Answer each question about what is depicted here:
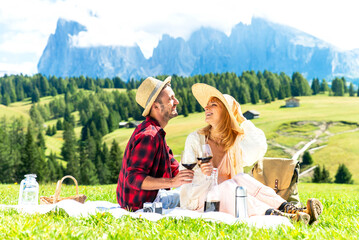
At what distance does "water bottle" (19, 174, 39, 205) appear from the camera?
277 inches

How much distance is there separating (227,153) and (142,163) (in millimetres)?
1502

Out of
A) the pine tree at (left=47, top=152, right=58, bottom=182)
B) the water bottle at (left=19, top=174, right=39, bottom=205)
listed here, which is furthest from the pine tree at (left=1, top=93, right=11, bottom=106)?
the water bottle at (left=19, top=174, right=39, bottom=205)

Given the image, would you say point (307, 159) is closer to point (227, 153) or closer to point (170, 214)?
point (227, 153)

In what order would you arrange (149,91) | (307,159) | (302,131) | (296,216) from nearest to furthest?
(296,216)
(149,91)
(307,159)
(302,131)

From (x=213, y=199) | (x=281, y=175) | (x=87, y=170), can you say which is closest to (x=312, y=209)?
(x=213, y=199)

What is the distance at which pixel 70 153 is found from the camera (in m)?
113

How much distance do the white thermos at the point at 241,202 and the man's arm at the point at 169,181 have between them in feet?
2.30

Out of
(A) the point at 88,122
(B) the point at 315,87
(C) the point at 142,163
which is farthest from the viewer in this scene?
(B) the point at 315,87

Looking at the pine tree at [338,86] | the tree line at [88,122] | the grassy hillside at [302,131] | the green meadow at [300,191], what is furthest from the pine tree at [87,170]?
the pine tree at [338,86]

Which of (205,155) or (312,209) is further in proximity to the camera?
(312,209)

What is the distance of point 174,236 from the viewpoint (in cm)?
442

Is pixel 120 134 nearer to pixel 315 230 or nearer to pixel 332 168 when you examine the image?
pixel 332 168

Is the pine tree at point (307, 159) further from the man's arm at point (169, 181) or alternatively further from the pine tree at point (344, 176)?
the man's arm at point (169, 181)

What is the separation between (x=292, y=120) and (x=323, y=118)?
8902 millimetres
